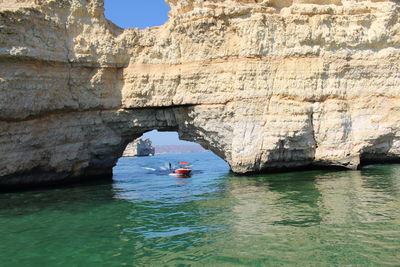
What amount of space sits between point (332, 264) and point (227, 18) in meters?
14.3

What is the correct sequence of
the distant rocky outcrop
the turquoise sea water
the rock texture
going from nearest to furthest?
the turquoise sea water, the rock texture, the distant rocky outcrop

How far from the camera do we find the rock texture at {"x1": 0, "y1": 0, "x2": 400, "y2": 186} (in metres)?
17.2

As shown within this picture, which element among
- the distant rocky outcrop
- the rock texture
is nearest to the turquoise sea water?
the rock texture

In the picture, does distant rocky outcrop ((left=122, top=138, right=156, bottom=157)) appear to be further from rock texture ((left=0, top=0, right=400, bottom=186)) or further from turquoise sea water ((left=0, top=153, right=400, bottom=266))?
turquoise sea water ((left=0, top=153, right=400, bottom=266))

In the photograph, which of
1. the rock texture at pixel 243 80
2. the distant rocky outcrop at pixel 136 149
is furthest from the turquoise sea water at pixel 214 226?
the distant rocky outcrop at pixel 136 149

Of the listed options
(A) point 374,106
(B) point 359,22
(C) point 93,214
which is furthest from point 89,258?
(B) point 359,22

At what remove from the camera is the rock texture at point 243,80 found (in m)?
17.2

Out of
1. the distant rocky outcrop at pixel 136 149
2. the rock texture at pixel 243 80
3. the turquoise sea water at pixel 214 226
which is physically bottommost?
the distant rocky outcrop at pixel 136 149

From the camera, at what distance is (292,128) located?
17.0 meters

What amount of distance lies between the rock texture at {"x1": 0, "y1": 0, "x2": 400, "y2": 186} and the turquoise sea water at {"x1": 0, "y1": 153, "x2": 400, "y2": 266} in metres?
3.17

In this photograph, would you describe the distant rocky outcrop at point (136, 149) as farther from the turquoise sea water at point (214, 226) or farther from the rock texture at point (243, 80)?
the turquoise sea water at point (214, 226)

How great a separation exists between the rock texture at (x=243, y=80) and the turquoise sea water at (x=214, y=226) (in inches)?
125

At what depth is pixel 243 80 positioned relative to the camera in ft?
57.0

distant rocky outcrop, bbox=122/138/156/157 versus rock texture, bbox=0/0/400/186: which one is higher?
rock texture, bbox=0/0/400/186
